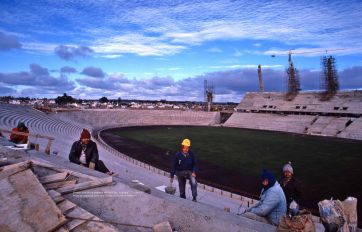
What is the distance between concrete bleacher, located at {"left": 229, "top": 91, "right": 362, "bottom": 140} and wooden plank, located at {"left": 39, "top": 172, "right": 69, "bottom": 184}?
4134 cm

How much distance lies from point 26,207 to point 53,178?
124cm

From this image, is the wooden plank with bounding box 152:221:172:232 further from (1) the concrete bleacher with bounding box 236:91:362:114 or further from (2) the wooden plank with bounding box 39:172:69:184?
(1) the concrete bleacher with bounding box 236:91:362:114

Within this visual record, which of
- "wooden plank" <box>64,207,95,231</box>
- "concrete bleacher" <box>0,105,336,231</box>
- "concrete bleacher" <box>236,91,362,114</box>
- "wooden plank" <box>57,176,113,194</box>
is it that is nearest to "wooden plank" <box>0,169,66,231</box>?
"wooden plank" <box>64,207,95,231</box>

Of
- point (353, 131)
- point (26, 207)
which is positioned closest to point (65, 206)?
point (26, 207)

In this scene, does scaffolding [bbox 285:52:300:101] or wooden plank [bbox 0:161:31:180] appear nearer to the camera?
wooden plank [bbox 0:161:31:180]

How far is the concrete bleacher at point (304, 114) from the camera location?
4412 cm

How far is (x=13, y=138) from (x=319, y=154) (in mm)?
25030

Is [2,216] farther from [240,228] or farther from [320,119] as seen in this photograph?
[320,119]

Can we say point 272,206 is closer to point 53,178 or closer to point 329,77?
point 53,178

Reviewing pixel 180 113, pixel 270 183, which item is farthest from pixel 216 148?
pixel 180 113

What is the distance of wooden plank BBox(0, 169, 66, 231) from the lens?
3.49m

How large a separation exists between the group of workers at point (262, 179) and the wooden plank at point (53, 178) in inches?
70.2

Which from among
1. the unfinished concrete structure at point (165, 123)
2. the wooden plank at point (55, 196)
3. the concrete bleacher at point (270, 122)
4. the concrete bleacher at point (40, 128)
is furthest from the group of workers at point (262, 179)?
the concrete bleacher at point (270, 122)

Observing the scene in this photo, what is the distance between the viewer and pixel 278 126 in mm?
50500
